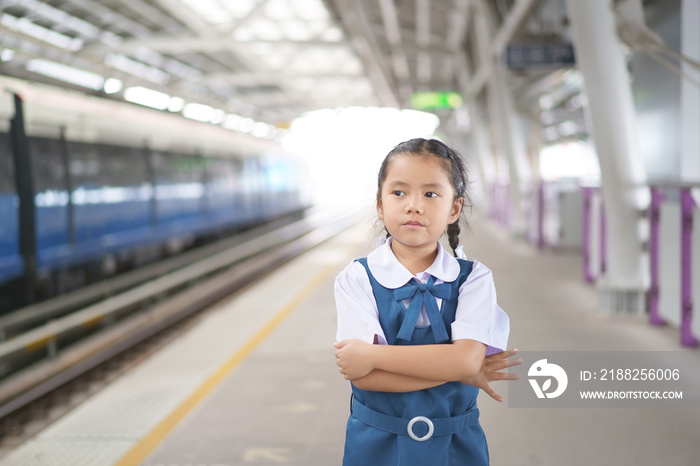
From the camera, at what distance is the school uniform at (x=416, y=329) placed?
5.91 ft

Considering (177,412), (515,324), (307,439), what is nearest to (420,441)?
(307,439)

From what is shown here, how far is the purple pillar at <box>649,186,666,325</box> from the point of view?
20.2 ft

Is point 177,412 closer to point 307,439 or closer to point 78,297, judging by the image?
point 307,439

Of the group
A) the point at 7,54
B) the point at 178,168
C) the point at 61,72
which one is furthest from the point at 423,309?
the point at 178,168

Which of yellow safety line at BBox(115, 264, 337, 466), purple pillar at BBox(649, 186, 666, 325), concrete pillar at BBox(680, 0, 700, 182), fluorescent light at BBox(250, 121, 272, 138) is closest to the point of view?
yellow safety line at BBox(115, 264, 337, 466)

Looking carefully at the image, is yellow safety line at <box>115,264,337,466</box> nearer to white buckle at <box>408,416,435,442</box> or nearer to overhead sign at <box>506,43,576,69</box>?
white buckle at <box>408,416,435,442</box>

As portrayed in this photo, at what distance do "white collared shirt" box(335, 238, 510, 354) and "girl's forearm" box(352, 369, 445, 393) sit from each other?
0.30 ft

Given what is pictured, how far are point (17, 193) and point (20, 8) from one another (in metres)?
9.95

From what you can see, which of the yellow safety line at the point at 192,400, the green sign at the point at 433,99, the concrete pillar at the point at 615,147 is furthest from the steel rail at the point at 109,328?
the green sign at the point at 433,99

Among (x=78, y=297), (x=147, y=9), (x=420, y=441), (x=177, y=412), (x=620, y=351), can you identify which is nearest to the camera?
(x=420, y=441)

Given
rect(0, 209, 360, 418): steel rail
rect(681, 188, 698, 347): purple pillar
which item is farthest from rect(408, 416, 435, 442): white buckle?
rect(0, 209, 360, 418): steel rail

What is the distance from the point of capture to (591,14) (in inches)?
256

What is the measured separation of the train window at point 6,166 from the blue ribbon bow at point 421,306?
688cm

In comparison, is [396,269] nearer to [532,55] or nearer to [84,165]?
[84,165]
